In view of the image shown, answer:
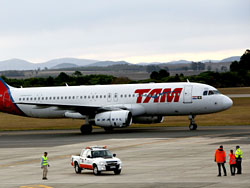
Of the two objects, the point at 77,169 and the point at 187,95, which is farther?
the point at 187,95

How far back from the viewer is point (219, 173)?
27922mm

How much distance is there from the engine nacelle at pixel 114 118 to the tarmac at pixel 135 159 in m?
1.21

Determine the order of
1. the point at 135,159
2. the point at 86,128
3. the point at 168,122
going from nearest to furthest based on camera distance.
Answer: the point at 135,159, the point at 86,128, the point at 168,122

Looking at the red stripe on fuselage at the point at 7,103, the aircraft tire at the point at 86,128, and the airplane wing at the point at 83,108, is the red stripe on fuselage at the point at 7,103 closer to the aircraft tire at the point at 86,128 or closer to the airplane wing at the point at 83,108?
the airplane wing at the point at 83,108

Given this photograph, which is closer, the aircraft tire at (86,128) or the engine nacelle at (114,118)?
the engine nacelle at (114,118)

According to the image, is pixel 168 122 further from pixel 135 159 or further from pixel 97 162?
pixel 97 162

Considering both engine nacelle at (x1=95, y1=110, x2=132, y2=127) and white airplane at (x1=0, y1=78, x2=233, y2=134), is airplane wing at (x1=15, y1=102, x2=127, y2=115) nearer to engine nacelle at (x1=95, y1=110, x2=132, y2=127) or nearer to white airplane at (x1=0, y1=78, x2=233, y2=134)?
white airplane at (x1=0, y1=78, x2=233, y2=134)

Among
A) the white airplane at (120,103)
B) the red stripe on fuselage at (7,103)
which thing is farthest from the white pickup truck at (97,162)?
the red stripe on fuselage at (7,103)

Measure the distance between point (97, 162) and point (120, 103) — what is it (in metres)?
29.0

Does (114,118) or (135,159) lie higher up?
(114,118)

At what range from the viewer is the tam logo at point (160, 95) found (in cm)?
5594

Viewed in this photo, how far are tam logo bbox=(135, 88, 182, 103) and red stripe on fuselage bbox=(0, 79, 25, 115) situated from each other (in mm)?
15244

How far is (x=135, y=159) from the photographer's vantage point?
3662 centimetres

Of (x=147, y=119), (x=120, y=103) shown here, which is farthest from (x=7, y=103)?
(x=147, y=119)
